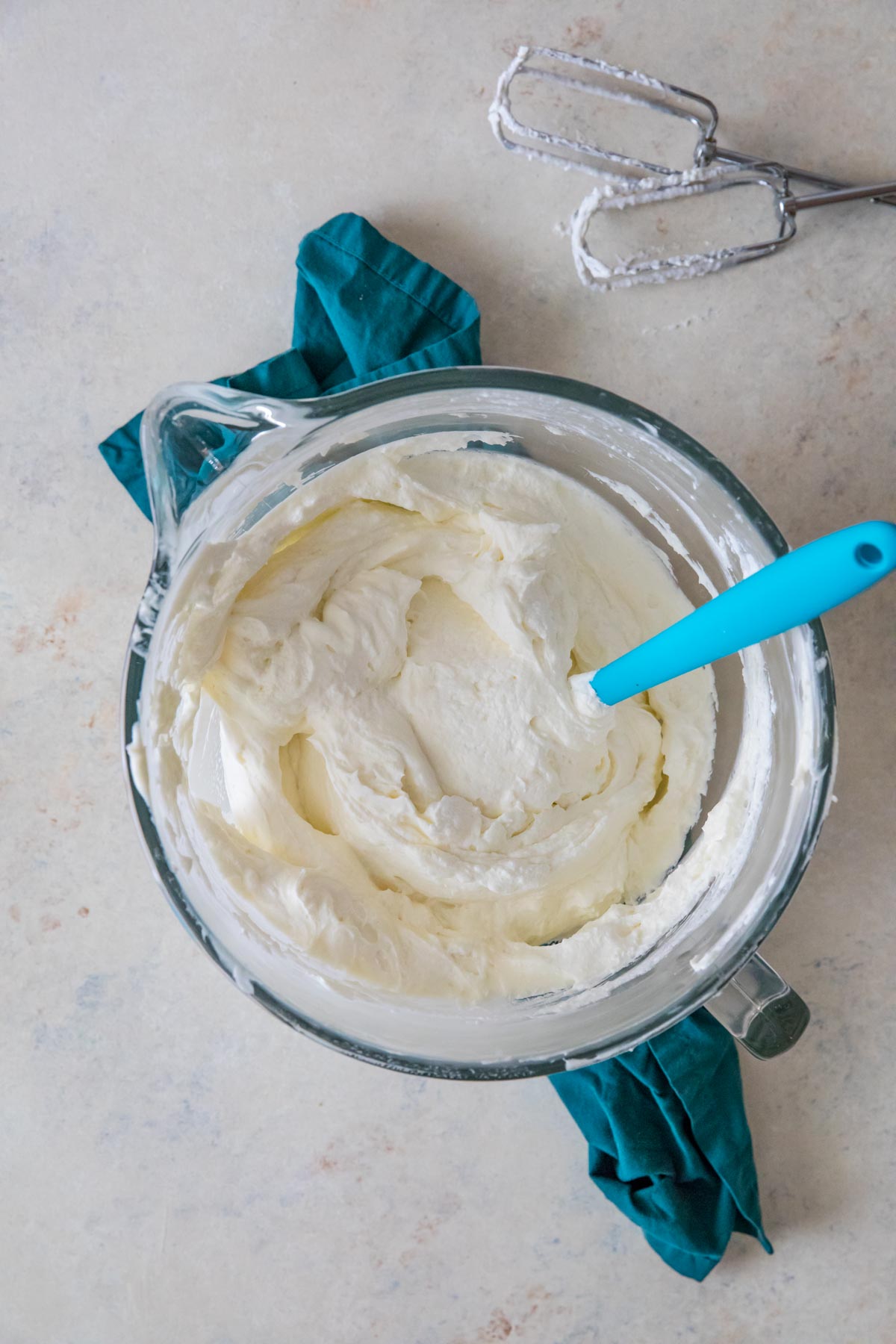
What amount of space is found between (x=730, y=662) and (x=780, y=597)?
1.56 ft

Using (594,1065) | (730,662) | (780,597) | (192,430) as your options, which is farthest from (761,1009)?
(192,430)

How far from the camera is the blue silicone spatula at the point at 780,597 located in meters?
0.64

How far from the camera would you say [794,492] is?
121 centimetres

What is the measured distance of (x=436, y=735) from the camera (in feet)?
3.72

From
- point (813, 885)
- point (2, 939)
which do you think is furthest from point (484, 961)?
point (2, 939)

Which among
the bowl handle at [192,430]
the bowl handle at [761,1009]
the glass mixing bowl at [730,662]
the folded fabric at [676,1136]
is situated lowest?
the folded fabric at [676,1136]

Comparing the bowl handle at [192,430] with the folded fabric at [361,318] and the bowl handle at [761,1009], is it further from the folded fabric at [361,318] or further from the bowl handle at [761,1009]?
the bowl handle at [761,1009]

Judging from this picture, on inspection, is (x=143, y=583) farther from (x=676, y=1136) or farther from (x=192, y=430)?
(x=676, y=1136)

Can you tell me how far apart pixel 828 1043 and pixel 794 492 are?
0.71m

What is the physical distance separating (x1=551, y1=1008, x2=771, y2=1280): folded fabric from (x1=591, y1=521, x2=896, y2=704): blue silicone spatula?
0.55 meters

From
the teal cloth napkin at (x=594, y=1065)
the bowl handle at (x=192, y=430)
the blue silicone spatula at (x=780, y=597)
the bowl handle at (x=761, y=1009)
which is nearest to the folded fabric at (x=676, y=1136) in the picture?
the teal cloth napkin at (x=594, y=1065)

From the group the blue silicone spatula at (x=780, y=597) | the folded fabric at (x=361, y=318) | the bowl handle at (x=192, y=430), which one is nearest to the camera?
the blue silicone spatula at (x=780, y=597)

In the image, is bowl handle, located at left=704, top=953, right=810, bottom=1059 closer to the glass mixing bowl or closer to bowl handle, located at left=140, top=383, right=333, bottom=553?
the glass mixing bowl

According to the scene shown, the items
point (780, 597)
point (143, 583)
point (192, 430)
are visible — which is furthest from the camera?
point (143, 583)
